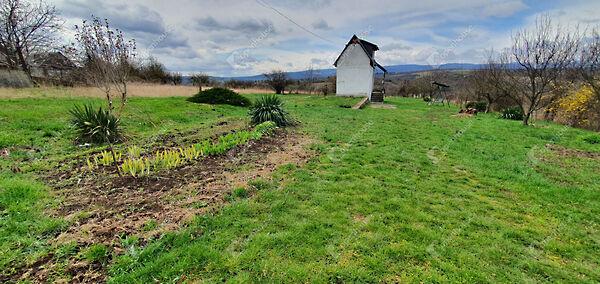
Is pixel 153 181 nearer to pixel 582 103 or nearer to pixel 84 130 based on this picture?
pixel 84 130

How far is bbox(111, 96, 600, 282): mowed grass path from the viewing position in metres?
2.86

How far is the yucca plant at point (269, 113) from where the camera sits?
33.1 ft

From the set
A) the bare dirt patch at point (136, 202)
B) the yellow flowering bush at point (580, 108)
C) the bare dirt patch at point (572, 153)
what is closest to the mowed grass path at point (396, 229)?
the bare dirt patch at point (136, 202)

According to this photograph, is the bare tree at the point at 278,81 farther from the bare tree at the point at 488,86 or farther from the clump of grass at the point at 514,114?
the clump of grass at the point at 514,114

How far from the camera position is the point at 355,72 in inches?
1070

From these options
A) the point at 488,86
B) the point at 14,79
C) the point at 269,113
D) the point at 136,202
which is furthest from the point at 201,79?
the point at 136,202

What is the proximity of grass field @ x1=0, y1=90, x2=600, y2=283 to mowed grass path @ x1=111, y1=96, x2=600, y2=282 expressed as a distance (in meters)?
0.01

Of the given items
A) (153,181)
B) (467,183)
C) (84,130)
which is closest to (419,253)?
(467,183)

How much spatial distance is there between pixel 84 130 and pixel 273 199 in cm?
678

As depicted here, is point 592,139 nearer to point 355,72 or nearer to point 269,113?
point 269,113

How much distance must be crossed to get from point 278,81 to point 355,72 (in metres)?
11.4

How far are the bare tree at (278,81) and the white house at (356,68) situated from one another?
901 cm

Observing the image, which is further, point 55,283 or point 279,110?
point 279,110

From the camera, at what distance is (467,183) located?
18.1 ft
